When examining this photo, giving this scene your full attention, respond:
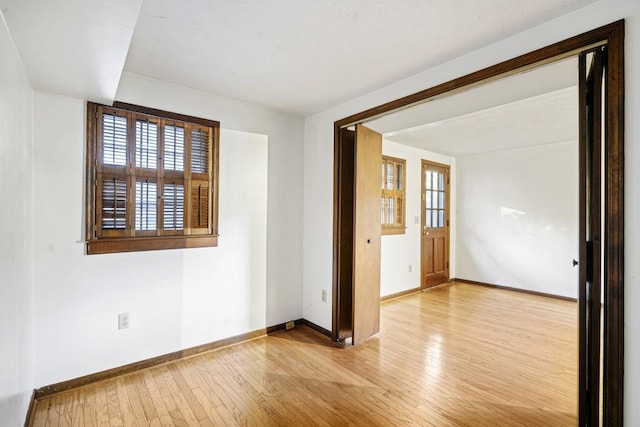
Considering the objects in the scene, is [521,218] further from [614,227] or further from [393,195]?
[614,227]

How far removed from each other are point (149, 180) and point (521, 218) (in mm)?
5353

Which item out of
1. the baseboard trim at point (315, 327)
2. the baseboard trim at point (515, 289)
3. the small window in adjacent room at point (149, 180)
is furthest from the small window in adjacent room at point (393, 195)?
the small window in adjacent room at point (149, 180)

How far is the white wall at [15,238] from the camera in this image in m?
1.27

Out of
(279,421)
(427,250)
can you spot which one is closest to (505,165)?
(427,250)

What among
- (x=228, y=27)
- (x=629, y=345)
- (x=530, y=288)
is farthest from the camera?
(x=530, y=288)

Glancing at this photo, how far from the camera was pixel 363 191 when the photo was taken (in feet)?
10.00

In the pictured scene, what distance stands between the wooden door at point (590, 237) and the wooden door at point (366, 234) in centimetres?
168

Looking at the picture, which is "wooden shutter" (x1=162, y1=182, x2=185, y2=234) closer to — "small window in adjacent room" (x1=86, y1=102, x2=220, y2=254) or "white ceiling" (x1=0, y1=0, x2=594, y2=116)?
"small window in adjacent room" (x1=86, y1=102, x2=220, y2=254)

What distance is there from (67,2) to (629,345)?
9.06 feet

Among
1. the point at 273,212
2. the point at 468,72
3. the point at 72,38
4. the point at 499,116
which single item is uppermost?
the point at 499,116

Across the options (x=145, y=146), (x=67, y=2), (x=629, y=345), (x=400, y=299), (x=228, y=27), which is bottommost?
(x=400, y=299)

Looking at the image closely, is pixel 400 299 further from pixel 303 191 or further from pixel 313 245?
pixel 303 191

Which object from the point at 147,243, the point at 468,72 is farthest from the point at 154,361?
the point at 468,72

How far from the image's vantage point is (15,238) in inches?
59.7
